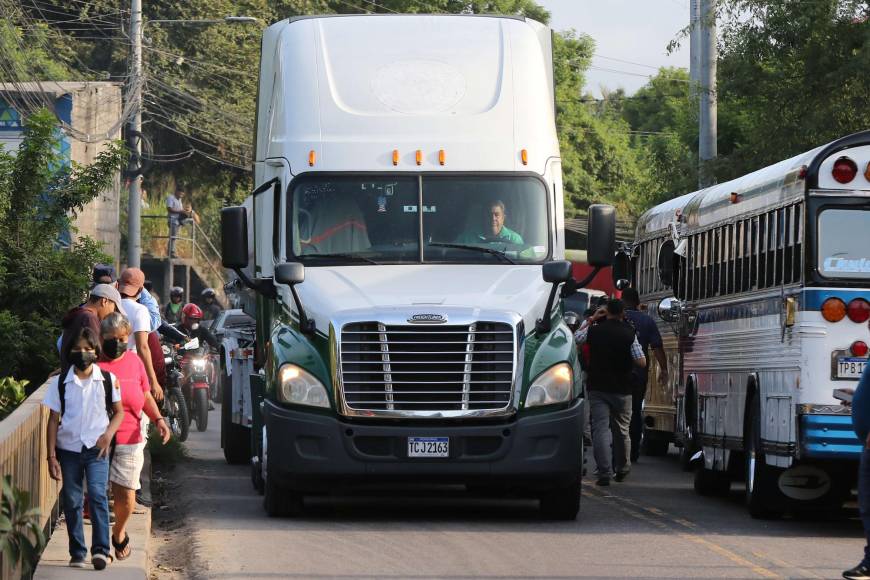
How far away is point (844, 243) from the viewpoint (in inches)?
551

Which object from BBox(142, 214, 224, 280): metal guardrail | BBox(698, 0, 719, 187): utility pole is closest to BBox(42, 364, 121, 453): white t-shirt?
BBox(698, 0, 719, 187): utility pole

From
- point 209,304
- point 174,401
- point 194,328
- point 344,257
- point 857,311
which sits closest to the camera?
point 857,311

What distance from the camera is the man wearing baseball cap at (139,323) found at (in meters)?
14.0

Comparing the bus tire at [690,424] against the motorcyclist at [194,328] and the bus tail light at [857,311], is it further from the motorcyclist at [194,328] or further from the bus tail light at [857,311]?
the motorcyclist at [194,328]

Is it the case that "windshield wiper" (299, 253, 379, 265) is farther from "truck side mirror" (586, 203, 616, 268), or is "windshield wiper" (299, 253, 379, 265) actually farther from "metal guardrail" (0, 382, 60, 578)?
"metal guardrail" (0, 382, 60, 578)

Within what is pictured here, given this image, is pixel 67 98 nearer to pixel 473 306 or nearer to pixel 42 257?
pixel 42 257

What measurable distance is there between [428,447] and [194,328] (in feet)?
37.7

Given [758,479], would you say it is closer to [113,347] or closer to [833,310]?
[833,310]

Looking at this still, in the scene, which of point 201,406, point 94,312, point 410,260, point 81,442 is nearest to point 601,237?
point 410,260

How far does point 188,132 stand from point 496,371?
39545mm

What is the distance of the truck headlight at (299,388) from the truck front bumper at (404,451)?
3.7 inches

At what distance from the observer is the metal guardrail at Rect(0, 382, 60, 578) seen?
953 centimetres

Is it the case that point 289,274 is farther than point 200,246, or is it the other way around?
point 200,246

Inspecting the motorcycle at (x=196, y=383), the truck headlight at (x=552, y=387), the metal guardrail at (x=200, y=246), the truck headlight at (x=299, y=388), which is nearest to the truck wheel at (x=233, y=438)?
the motorcycle at (x=196, y=383)
